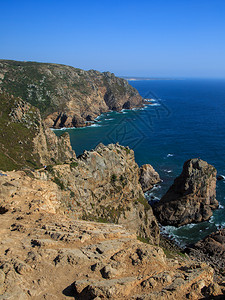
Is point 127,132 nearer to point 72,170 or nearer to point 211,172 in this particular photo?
point 211,172

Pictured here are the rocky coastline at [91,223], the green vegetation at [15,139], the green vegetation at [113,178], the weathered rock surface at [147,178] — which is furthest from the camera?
the weathered rock surface at [147,178]

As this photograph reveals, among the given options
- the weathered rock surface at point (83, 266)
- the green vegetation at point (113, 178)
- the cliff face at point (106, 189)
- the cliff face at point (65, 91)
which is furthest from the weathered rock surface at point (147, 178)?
the cliff face at point (65, 91)

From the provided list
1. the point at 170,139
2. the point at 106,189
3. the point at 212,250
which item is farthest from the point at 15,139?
the point at 170,139

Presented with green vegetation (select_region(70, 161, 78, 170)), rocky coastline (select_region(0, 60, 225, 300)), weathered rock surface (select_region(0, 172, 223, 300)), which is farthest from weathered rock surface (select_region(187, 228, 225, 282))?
weathered rock surface (select_region(0, 172, 223, 300))

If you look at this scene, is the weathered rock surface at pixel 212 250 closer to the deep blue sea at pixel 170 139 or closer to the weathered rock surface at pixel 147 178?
the deep blue sea at pixel 170 139

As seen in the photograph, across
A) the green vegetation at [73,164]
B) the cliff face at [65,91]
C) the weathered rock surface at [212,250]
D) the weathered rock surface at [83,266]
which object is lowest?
the weathered rock surface at [212,250]

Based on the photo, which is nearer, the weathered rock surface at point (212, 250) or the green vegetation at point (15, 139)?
the weathered rock surface at point (212, 250)

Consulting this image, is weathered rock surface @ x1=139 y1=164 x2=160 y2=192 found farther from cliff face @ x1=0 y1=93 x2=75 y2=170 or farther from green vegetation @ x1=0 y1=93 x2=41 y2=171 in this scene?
green vegetation @ x1=0 y1=93 x2=41 y2=171

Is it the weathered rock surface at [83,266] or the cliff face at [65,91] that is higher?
the cliff face at [65,91]
